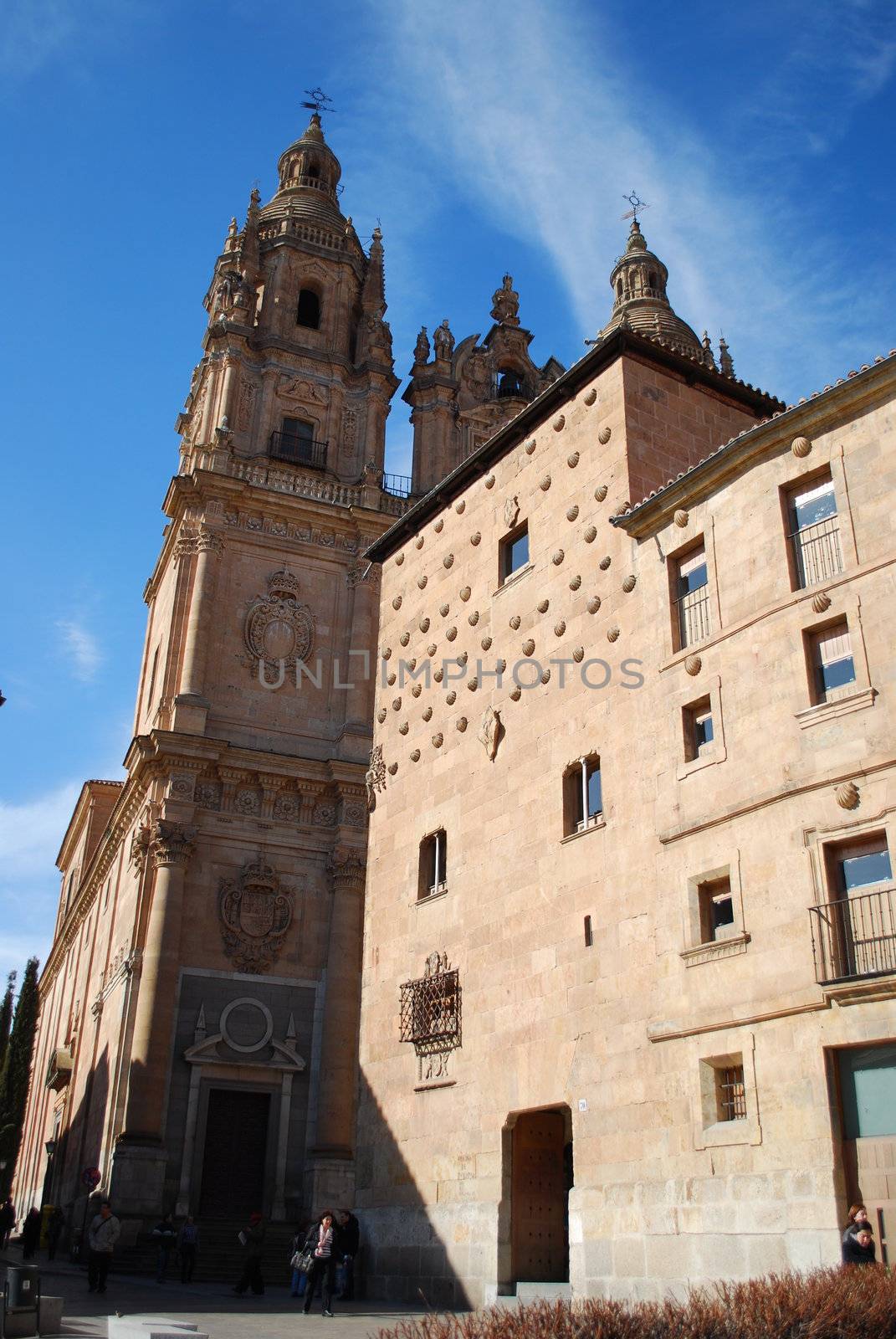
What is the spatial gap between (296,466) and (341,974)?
16421 millimetres

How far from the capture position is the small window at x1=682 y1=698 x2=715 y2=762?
16250mm

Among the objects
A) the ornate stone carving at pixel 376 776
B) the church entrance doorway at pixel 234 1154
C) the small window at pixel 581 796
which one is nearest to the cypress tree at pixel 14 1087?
the church entrance doorway at pixel 234 1154

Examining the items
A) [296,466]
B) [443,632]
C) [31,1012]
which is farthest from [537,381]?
[31,1012]

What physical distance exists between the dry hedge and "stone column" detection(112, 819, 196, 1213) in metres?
22.6

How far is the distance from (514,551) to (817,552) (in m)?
7.19

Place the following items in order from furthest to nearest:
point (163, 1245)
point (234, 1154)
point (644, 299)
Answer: point (644, 299)
point (234, 1154)
point (163, 1245)

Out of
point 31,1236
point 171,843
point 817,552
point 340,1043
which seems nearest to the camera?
point 817,552

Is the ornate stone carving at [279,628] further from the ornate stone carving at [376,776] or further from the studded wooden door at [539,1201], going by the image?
the studded wooden door at [539,1201]

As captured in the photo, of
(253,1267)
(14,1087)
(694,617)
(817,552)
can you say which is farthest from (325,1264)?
(14,1087)

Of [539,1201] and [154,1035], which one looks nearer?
[539,1201]

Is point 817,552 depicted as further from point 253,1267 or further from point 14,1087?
point 14,1087

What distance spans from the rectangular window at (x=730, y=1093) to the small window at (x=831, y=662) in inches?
172

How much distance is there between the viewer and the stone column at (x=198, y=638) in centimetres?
3525

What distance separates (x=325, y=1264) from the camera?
1783 cm
